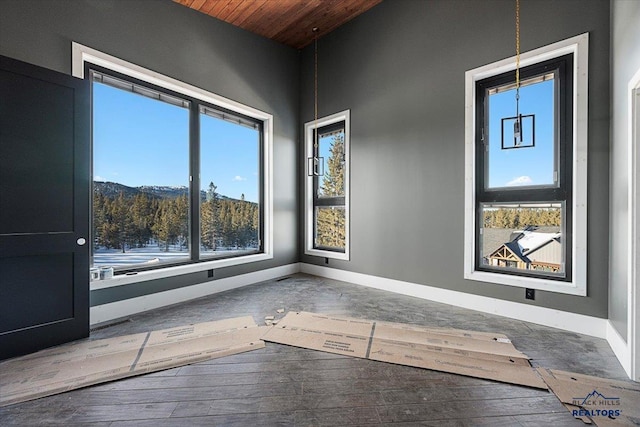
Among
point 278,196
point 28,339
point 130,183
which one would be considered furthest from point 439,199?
point 28,339

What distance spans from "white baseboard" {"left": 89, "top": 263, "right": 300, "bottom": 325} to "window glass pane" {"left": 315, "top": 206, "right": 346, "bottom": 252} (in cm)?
82

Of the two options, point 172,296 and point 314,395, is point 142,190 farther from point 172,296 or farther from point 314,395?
point 314,395

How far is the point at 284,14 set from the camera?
157 inches

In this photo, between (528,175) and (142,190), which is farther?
(142,190)

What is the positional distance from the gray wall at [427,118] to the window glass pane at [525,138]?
295mm

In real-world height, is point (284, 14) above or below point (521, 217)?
above

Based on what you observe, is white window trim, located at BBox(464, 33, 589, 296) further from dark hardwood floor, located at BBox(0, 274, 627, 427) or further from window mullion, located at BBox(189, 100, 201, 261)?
window mullion, located at BBox(189, 100, 201, 261)

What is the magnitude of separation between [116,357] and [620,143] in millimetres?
4105

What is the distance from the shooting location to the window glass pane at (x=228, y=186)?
3.99 meters

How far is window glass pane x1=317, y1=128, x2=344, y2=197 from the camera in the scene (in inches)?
185

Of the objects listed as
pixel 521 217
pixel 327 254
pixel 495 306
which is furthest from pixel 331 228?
pixel 521 217

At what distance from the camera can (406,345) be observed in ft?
7.63

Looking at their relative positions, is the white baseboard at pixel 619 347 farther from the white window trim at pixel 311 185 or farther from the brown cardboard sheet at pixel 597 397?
the white window trim at pixel 311 185

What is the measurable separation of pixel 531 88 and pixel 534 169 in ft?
2.71
